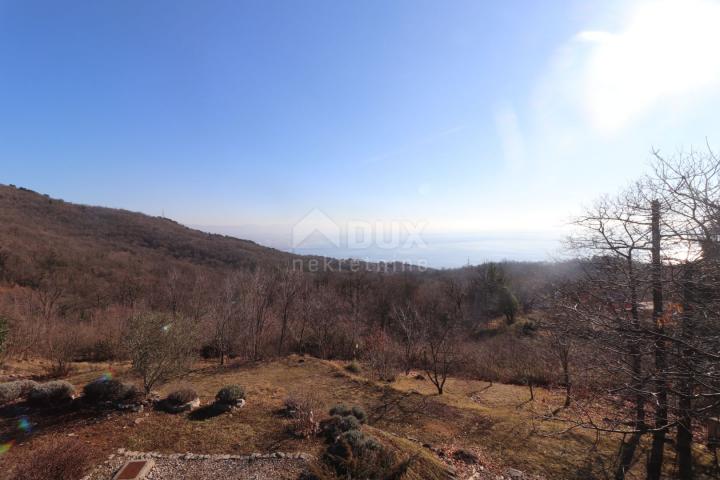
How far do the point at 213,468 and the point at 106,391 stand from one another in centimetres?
446

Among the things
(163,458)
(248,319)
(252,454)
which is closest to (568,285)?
(252,454)

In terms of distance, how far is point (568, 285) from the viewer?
8.60 metres

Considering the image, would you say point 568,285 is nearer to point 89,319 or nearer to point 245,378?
point 245,378

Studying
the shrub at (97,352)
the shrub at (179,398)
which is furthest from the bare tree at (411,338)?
the shrub at (97,352)

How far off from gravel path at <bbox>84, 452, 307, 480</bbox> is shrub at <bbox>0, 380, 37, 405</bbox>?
16.2 ft

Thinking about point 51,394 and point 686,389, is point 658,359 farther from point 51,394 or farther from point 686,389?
point 51,394

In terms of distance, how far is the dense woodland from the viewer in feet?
16.4

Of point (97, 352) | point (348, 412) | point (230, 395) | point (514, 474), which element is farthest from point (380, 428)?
point (97, 352)

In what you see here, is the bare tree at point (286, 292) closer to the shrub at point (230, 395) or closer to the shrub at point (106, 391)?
the shrub at point (230, 395)

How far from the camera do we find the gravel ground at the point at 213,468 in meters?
5.55

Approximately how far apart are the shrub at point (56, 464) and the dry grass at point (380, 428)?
44.5 inches

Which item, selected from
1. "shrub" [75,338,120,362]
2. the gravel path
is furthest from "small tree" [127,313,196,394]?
"shrub" [75,338,120,362]

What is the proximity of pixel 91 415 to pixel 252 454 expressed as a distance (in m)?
4.50

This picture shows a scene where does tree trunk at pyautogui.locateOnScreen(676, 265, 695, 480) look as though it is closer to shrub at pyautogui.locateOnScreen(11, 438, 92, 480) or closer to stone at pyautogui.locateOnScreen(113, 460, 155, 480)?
stone at pyautogui.locateOnScreen(113, 460, 155, 480)
